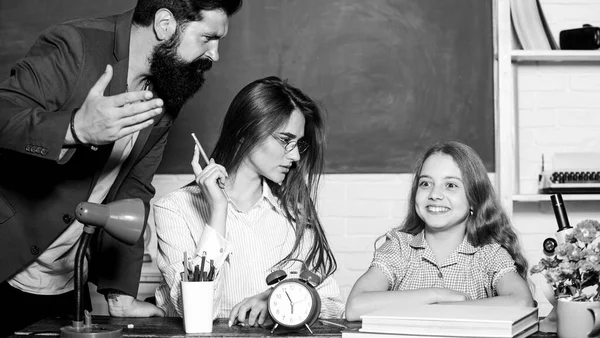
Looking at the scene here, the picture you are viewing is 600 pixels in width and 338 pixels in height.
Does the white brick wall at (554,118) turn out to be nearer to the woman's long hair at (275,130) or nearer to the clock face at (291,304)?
the woman's long hair at (275,130)

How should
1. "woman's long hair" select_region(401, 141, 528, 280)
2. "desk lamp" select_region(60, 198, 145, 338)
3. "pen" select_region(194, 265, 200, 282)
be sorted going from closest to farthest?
1. "desk lamp" select_region(60, 198, 145, 338)
2. "pen" select_region(194, 265, 200, 282)
3. "woman's long hair" select_region(401, 141, 528, 280)

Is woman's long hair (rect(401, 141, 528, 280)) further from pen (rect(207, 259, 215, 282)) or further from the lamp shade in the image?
the lamp shade

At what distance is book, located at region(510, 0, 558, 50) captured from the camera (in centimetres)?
309

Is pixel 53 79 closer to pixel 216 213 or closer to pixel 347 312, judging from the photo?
pixel 216 213

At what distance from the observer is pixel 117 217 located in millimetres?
1768

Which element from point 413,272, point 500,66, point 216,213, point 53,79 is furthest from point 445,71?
point 53,79

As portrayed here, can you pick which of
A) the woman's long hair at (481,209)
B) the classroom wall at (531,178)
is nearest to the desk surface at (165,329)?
the woman's long hair at (481,209)

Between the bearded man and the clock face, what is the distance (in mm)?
475

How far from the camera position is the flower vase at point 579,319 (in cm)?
168

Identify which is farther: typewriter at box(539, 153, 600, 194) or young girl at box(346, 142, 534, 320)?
typewriter at box(539, 153, 600, 194)

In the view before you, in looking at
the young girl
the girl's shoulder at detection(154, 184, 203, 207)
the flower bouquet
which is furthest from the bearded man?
the flower bouquet

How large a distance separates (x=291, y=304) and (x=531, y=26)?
5.97 feet

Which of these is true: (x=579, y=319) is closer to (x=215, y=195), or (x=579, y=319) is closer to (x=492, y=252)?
(x=492, y=252)

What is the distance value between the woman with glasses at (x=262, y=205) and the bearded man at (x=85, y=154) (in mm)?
157
